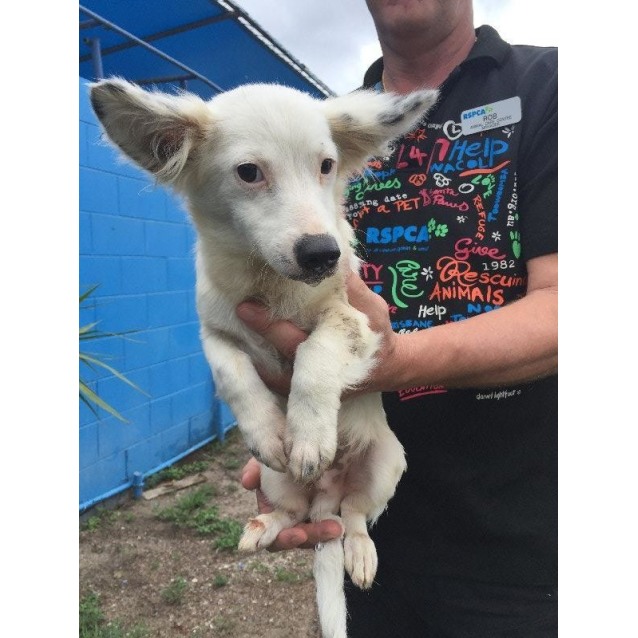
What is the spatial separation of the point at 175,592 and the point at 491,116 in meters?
2.71

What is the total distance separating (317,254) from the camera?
1.19 m

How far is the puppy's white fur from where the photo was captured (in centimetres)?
129

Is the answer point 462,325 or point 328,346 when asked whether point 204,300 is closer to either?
point 328,346

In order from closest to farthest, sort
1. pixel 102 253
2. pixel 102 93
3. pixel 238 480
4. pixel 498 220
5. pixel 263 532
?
pixel 102 93 < pixel 498 220 < pixel 263 532 < pixel 102 253 < pixel 238 480

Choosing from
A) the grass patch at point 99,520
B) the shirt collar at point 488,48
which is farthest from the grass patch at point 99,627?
the shirt collar at point 488,48

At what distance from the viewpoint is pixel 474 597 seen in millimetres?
1503

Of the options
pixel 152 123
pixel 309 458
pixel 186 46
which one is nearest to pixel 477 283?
pixel 309 458

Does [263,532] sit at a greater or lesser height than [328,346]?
lesser

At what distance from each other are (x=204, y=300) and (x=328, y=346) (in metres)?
0.43

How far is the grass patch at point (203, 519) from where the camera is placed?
3494 millimetres

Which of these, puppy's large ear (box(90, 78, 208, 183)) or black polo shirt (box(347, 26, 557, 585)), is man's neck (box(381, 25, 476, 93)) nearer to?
black polo shirt (box(347, 26, 557, 585))

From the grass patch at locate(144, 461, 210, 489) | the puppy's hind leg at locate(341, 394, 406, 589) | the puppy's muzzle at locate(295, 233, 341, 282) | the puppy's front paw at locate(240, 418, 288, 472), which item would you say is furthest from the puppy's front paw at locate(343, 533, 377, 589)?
the grass patch at locate(144, 461, 210, 489)

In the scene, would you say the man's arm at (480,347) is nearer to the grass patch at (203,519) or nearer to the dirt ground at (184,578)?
the dirt ground at (184,578)

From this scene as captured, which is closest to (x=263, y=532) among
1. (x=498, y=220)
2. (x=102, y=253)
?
(x=498, y=220)
